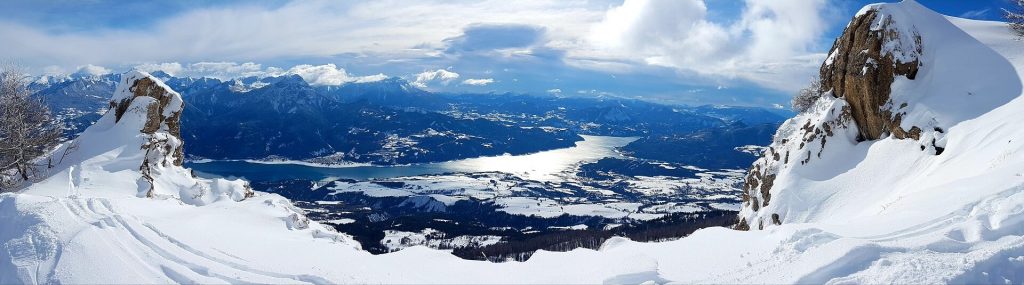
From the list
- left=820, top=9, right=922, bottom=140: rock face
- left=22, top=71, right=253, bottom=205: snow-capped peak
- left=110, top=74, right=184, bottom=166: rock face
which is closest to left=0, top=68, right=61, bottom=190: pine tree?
left=22, top=71, right=253, bottom=205: snow-capped peak

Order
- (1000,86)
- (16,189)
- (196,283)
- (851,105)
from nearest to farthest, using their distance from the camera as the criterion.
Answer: (196,283) < (16,189) < (1000,86) < (851,105)

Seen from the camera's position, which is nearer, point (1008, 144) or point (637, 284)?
point (637, 284)

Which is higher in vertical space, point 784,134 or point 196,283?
point 784,134

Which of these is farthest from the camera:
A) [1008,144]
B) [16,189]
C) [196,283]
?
[16,189]

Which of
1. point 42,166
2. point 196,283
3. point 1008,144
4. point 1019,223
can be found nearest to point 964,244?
point 1019,223

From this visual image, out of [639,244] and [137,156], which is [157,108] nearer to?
[137,156]

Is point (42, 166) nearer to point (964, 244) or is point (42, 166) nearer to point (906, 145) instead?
point (964, 244)
